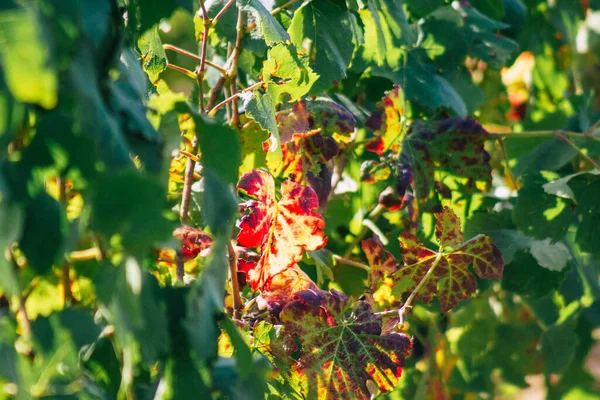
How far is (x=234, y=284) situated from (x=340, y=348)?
0.44ft

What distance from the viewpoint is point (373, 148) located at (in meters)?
1.06

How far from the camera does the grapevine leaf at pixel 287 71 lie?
0.81 m

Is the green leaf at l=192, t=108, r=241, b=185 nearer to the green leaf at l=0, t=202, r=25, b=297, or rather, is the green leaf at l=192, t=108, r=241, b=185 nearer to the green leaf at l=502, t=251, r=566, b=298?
the green leaf at l=0, t=202, r=25, b=297

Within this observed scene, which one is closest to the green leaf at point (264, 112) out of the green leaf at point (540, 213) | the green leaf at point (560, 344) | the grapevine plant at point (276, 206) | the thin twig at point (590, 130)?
the grapevine plant at point (276, 206)

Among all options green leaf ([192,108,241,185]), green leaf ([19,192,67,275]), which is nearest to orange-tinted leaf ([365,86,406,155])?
green leaf ([192,108,241,185])

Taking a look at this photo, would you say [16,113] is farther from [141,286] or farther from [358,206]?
[358,206]

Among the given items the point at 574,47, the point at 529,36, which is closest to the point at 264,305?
the point at 529,36

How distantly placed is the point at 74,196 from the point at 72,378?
1.17ft

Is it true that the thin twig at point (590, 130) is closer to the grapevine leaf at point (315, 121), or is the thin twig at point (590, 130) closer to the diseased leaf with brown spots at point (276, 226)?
the grapevine leaf at point (315, 121)

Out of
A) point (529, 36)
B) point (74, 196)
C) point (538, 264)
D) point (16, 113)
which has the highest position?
point (16, 113)

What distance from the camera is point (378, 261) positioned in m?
0.98

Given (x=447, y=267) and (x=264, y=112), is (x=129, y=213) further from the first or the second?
(x=447, y=267)

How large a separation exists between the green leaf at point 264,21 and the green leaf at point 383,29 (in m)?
0.23

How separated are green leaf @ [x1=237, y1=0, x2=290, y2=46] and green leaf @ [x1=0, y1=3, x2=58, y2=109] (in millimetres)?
425
